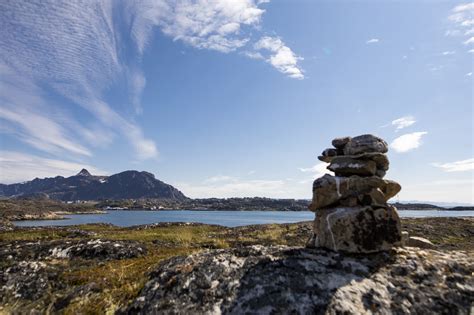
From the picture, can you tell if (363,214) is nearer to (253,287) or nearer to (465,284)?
(465,284)

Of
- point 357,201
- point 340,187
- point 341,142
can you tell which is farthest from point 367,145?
point 357,201

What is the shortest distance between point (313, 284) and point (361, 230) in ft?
10.4

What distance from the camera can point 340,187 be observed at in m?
11.1

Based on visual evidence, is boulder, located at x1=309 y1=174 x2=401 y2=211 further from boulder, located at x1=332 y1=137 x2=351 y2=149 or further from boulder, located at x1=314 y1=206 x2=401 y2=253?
boulder, located at x1=332 y1=137 x2=351 y2=149

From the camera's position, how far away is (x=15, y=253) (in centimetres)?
1357

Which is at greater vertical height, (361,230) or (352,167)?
(352,167)

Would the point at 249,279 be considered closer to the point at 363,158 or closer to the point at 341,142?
the point at 363,158

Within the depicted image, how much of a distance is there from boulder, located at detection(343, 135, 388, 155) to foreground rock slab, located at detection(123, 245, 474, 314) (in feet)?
12.9

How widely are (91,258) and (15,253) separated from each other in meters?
3.44

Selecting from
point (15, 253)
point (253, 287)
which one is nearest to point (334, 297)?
point (253, 287)

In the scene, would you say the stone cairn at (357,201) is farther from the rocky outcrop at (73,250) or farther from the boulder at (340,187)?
the rocky outcrop at (73,250)

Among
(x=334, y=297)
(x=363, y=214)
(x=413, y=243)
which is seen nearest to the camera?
(x=334, y=297)

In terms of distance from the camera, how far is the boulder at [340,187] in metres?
11.0

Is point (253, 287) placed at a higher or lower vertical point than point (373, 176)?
lower
